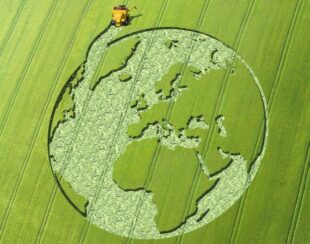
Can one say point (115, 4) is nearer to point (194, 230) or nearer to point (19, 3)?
point (19, 3)

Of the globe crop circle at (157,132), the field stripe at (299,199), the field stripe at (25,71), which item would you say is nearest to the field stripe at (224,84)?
the globe crop circle at (157,132)

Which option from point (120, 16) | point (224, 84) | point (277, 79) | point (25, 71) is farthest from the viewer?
point (25, 71)

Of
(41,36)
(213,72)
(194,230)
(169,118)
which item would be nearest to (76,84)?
(41,36)

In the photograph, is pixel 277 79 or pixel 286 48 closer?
pixel 277 79


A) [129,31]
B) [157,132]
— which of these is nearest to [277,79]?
[157,132]

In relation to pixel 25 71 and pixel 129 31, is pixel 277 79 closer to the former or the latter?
pixel 129 31

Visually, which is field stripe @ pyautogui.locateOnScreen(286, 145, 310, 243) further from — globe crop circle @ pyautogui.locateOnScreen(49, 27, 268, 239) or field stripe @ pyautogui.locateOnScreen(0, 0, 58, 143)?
field stripe @ pyautogui.locateOnScreen(0, 0, 58, 143)

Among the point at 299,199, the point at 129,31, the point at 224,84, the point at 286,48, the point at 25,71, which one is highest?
the point at 286,48
